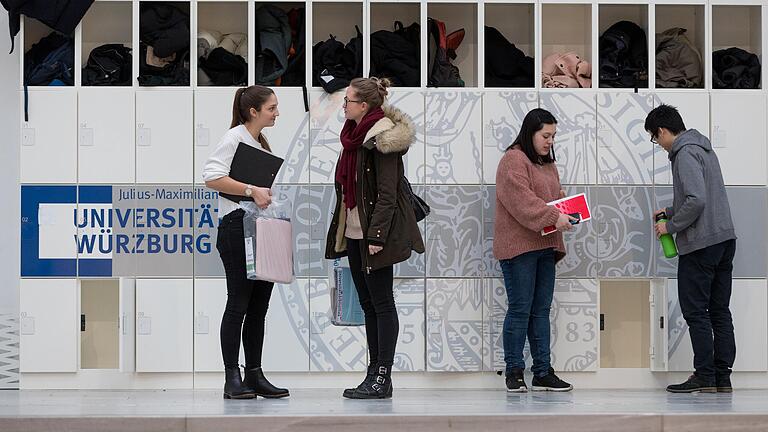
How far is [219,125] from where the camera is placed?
6.75 meters

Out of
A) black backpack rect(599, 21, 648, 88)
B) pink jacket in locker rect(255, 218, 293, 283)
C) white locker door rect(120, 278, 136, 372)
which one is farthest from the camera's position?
black backpack rect(599, 21, 648, 88)

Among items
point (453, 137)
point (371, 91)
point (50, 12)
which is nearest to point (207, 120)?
point (50, 12)

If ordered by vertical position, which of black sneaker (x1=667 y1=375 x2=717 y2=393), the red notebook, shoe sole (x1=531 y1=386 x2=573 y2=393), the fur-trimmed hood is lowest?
shoe sole (x1=531 y1=386 x2=573 y2=393)

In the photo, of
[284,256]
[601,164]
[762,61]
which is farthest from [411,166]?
[762,61]

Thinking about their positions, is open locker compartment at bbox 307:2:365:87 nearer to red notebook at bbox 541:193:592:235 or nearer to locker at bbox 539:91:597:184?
locker at bbox 539:91:597:184

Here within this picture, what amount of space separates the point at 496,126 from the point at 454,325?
1141 mm

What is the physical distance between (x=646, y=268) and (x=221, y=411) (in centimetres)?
286

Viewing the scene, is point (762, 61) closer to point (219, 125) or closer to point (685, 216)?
point (685, 216)

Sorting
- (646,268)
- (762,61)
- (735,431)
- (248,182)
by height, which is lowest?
(735,431)

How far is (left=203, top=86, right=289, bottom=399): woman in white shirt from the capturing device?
545 cm

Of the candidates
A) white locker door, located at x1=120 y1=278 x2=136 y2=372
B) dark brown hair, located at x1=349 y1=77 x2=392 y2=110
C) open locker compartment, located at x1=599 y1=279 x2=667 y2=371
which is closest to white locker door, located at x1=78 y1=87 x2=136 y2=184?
white locker door, located at x1=120 y1=278 x2=136 y2=372

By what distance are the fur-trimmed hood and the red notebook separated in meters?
1.16

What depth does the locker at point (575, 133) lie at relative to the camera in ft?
22.4

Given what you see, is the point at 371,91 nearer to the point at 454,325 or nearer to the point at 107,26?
the point at 454,325
